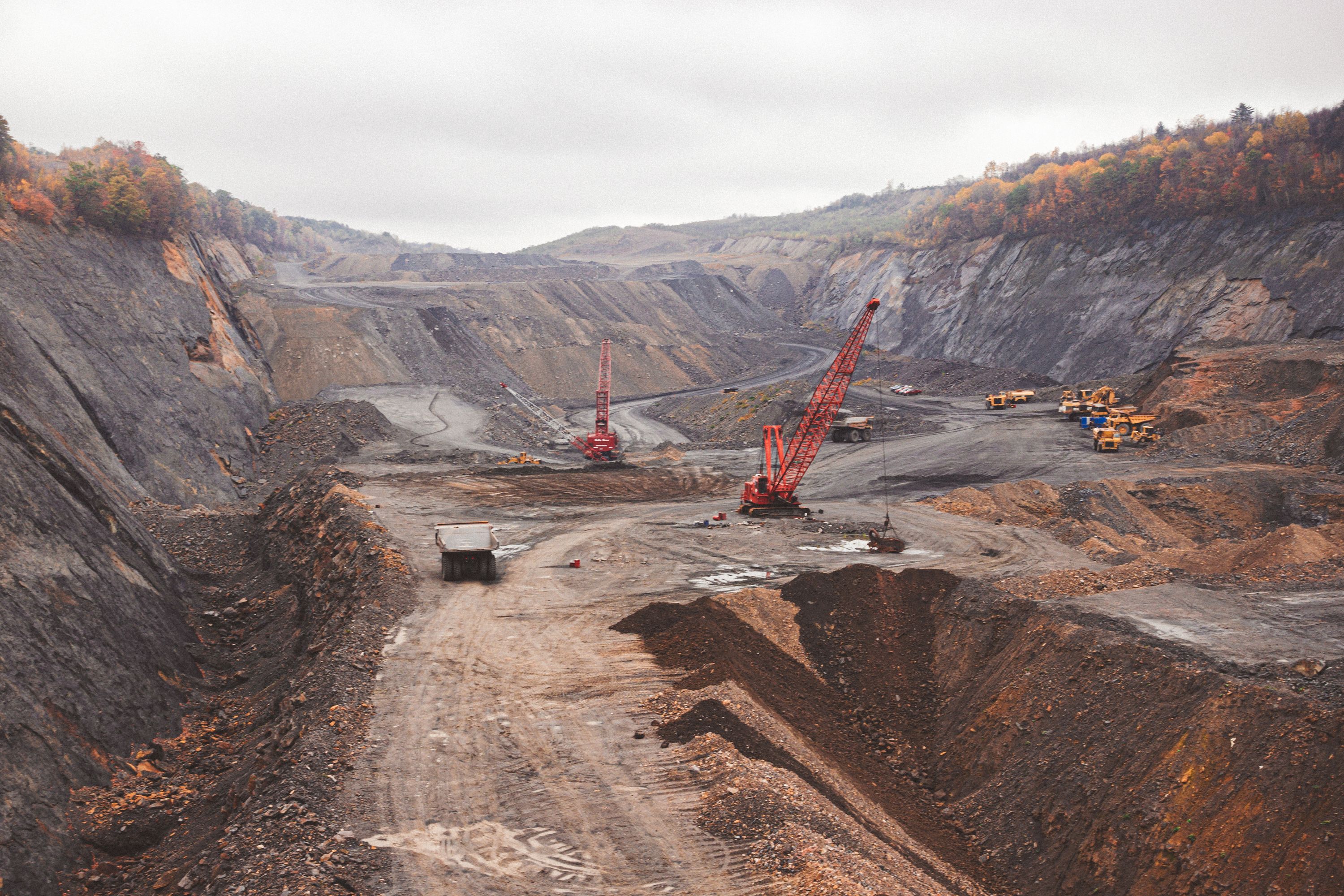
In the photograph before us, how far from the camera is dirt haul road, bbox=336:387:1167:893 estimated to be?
11.9 m

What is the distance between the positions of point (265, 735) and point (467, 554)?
9.07 m

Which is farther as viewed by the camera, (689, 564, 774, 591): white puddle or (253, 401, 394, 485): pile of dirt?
(253, 401, 394, 485): pile of dirt

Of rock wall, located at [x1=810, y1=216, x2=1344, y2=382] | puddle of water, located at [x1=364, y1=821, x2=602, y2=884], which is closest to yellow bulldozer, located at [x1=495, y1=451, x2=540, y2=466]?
puddle of water, located at [x1=364, y1=821, x2=602, y2=884]

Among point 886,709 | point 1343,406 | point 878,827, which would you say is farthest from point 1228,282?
point 878,827

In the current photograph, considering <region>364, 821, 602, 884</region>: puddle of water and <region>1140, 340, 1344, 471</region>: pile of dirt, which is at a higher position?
<region>1140, 340, 1344, 471</region>: pile of dirt

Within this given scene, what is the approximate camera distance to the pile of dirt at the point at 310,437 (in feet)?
149

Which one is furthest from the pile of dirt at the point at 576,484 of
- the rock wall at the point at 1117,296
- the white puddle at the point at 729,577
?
the rock wall at the point at 1117,296

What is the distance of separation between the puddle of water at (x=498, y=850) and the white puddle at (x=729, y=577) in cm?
1329

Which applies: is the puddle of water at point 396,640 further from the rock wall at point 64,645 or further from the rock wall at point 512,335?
the rock wall at point 512,335

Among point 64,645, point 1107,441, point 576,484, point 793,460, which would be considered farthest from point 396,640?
point 1107,441

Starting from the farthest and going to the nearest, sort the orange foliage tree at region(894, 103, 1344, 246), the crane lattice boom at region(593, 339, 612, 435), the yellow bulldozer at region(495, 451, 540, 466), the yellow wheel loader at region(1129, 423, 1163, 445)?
1. the orange foliage tree at region(894, 103, 1344, 246)
2. the crane lattice boom at region(593, 339, 612, 435)
3. the yellow bulldozer at region(495, 451, 540, 466)
4. the yellow wheel loader at region(1129, 423, 1163, 445)

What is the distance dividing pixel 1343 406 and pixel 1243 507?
365 inches

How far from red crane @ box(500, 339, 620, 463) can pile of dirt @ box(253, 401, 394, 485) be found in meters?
13.1

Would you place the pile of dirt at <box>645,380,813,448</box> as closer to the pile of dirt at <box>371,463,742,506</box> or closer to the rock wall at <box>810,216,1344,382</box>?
the pile of dirt at <box>371,463,742,506</box>
